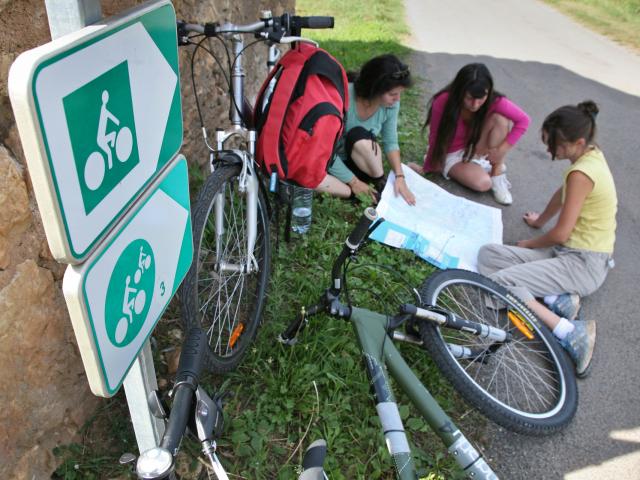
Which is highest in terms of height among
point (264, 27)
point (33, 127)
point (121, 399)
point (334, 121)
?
point (33, 127)

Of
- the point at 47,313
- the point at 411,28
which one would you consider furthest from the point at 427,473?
the point at 411,28

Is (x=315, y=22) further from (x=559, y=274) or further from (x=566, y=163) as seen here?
(x=566, y=163)

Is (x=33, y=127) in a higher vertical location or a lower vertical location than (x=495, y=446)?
higher

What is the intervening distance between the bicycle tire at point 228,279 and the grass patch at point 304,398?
0.35ft

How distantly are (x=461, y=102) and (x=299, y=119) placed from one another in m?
1.89

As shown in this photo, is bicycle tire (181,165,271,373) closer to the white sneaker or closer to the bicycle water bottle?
the bicycle water bottle

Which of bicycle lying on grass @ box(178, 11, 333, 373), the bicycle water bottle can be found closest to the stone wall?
bicycle lying on grass @ box(178, 11, 333, 373)

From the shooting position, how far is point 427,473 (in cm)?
194

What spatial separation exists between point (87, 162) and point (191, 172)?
2003 millimetres

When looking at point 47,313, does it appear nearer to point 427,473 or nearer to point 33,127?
point 33,127

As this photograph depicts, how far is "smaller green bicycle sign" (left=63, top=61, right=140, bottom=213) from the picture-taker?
682 mm

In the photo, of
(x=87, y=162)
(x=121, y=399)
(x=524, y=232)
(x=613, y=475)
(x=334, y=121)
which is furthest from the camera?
(x=524, y=232)

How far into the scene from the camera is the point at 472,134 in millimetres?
3865

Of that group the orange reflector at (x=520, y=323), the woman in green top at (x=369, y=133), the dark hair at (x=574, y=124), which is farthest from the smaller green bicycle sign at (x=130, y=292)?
the dark hair at (x=574, y=124)
